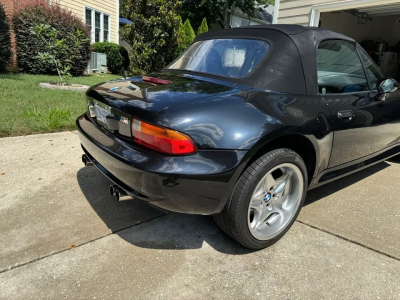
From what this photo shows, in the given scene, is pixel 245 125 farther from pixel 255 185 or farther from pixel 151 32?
pixel 151 32

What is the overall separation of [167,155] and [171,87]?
0.65m

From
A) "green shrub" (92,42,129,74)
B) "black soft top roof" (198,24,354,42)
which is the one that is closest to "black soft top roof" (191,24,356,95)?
"black soft top roof" (198,24,354,42)

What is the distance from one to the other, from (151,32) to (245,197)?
8.71 meters

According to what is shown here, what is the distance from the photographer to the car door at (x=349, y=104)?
249cm

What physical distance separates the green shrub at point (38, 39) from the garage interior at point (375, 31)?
331 inches

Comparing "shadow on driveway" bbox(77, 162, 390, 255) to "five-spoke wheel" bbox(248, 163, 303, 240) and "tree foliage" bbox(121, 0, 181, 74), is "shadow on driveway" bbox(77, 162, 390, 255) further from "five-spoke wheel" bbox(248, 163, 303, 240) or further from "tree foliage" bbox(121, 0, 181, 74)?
"tree foliage" bbox(121, 0, 181, 74)

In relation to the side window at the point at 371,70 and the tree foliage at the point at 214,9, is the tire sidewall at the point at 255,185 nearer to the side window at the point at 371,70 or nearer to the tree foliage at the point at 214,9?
the side window at the point at 371,70

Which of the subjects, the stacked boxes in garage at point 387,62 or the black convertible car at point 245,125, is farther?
the stacked boxes in garage at point 387,62

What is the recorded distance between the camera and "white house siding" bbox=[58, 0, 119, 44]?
13856 millimetres

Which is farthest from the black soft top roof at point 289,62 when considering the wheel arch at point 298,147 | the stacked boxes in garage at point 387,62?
the stacked boxes in garage at point 387,62

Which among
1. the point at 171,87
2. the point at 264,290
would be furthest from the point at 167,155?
the point at 264,290

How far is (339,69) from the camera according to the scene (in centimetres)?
275

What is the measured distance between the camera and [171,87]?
2.25 m

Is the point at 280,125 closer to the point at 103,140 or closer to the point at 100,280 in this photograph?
the point at 103,140
